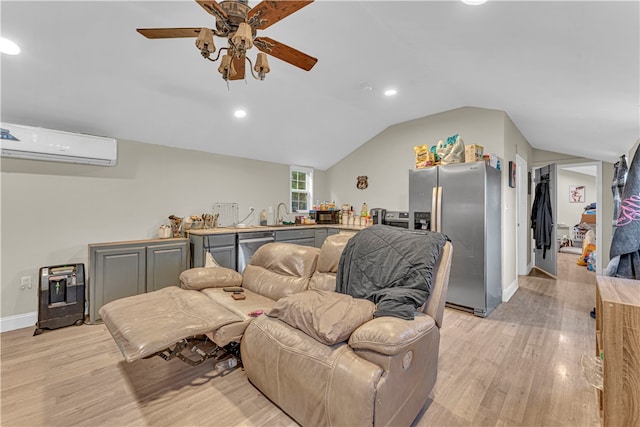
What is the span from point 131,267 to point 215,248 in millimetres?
961

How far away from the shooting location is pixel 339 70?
3049 mm

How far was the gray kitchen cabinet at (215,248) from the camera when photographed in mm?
3616

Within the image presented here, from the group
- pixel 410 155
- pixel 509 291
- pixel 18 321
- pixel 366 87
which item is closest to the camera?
pixel 18 321

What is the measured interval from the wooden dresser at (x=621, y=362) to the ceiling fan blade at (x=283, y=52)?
2068 millimetres

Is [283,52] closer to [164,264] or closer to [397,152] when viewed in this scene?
[164,264]

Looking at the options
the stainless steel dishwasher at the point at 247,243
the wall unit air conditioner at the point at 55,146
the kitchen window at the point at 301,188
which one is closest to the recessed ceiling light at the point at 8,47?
the wall unit air conditioner at the point at 55,146

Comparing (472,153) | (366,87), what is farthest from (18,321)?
(472,153)

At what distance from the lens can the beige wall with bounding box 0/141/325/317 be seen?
2.85m

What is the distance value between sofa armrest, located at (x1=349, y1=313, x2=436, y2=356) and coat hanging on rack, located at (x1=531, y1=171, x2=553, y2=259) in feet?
17.4

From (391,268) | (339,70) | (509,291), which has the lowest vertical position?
(509,291)

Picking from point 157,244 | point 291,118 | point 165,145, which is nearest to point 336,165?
point 291,118

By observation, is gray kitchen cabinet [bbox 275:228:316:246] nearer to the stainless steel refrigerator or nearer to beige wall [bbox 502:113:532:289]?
the stainless steel refrigerator

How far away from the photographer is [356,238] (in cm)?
214

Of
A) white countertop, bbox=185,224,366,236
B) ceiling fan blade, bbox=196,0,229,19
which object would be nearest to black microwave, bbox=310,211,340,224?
white countertop, bbox=185,224,366,236
